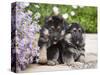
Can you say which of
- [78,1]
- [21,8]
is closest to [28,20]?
[21,8]

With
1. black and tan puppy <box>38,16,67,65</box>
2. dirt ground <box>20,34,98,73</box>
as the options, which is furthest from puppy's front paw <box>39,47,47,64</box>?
dirt ground <box>20,34,98,73</box>

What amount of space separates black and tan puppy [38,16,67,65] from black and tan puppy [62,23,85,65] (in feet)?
0.25

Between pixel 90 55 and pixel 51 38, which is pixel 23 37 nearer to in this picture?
pixel 51 38

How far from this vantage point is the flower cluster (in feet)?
→ 6.42

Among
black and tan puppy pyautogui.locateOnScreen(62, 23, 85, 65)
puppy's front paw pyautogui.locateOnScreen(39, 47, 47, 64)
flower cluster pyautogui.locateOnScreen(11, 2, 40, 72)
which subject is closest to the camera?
flower cluster pyautogui.locateOnScreen(11, 2, 40, 72)

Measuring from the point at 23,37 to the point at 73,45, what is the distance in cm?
55

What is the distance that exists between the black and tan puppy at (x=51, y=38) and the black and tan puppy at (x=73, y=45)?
76 millimetres

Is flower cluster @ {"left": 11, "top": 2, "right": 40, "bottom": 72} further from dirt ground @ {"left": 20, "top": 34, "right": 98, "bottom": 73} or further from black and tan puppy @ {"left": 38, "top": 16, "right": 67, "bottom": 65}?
dirt ground @ {"left": 20, "top": 34, "right": 98, "bottom": 73}

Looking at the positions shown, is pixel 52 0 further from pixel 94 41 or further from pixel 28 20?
pixel 94 41

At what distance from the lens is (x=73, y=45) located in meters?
2.20

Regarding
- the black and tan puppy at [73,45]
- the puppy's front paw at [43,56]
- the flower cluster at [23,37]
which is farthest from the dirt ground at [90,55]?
the flower cluster at [23,37]

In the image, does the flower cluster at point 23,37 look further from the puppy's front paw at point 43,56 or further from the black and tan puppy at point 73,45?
the black and tan puppy at point 73,45

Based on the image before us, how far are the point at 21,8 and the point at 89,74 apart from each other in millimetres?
1028

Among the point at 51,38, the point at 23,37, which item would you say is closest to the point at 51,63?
the point at 51,38
